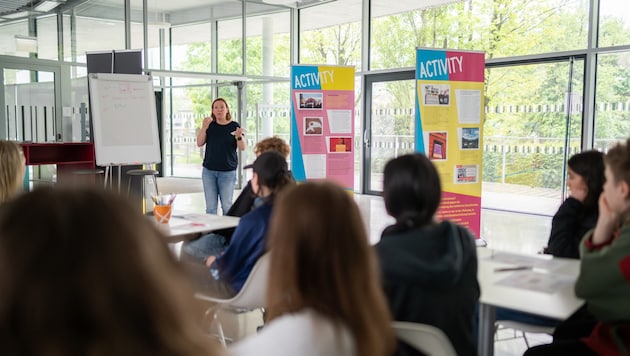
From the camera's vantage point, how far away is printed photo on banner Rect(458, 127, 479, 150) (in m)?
5.91

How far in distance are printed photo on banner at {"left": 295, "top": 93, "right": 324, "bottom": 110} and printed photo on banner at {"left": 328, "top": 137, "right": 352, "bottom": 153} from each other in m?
0.45

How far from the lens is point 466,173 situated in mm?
5961

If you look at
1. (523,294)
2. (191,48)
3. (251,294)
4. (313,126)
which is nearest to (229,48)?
(191,48)

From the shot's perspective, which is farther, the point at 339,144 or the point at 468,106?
the point at 339,144

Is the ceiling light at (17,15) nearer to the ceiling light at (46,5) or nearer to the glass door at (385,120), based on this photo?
the ceiling light at (46,5)

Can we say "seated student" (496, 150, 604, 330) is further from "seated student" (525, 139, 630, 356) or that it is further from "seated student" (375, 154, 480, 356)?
"seated student" (375, 154, 480, 356)

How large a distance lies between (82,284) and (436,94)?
5.43m

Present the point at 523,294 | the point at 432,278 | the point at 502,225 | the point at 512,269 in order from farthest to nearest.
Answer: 1. the point at 502,225
2. the point at 512,269
3. the point at 523,294
4. the point at 432,278

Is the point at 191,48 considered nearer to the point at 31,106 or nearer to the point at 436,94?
the point at 31,106

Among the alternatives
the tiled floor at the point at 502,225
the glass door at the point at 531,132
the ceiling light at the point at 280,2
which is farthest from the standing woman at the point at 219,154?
the ceiling light at the point at 280,2

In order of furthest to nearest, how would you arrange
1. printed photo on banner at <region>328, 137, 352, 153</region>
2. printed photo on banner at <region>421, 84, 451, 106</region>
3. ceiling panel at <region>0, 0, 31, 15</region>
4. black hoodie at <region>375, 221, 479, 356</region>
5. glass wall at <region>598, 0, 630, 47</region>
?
ceiling panel at <region>0, 0, 31, 15</region>
printed photo on banner at <region>328, 137, 352, 153</region>
glass wall at <region>598, 0, 630, 47</region>
printed photo on banner at <region>421, 84, 451, 106</region>
black hoodie at <region>375, 221, 479, 356</region>

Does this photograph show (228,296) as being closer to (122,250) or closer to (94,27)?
(122,250)

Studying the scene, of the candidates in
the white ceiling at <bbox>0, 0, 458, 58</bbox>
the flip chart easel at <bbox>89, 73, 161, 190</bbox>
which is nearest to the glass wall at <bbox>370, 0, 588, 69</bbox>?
the white ceiling at <bbox>0, 0, 458, 58</bbox>

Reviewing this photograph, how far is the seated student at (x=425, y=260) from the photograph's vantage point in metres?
1.72
